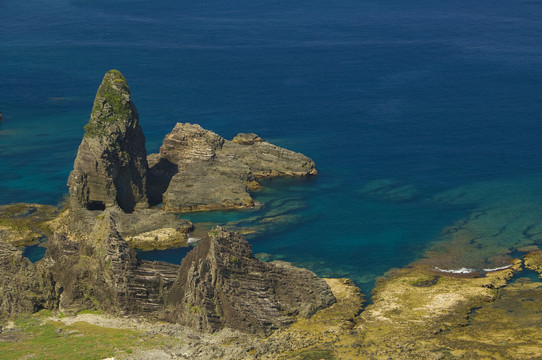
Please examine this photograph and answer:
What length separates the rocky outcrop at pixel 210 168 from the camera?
11894 cm

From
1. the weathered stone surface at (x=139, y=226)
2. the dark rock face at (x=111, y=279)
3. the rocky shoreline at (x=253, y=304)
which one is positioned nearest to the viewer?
the rocky shoreline at (x=253, y=304)

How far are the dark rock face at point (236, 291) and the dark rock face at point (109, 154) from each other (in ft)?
109

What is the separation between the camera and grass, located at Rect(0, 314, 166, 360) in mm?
71750

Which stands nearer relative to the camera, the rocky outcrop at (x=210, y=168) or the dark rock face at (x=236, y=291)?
the dark rock face at (x=236, y=291)

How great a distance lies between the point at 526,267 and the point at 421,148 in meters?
53.0

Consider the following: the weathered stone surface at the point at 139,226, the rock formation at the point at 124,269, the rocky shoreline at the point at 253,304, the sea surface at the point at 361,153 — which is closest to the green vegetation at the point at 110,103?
the rock formation at the point at 124,269

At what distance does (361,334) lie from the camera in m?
79.1

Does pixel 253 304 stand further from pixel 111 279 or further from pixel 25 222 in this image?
pixel 25 222

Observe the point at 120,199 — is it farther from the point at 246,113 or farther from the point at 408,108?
the point at 408,108

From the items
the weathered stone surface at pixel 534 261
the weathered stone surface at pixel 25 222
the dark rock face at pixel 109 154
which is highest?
the dark rock face at pixel 109 154

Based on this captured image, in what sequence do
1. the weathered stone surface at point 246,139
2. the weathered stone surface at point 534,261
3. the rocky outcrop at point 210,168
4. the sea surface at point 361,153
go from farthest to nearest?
the weathered stone surface at point 246,139, the rocky outcrop at point 210,168, the sea surface at point 361,153, the weathered stone surface at point 534,261

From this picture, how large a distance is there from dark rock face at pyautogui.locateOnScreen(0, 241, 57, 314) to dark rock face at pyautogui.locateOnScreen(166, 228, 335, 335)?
40.7 feet

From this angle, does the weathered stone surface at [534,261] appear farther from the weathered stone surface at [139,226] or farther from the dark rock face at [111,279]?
the dark rock face at [111,279]

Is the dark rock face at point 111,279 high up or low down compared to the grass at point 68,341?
up
